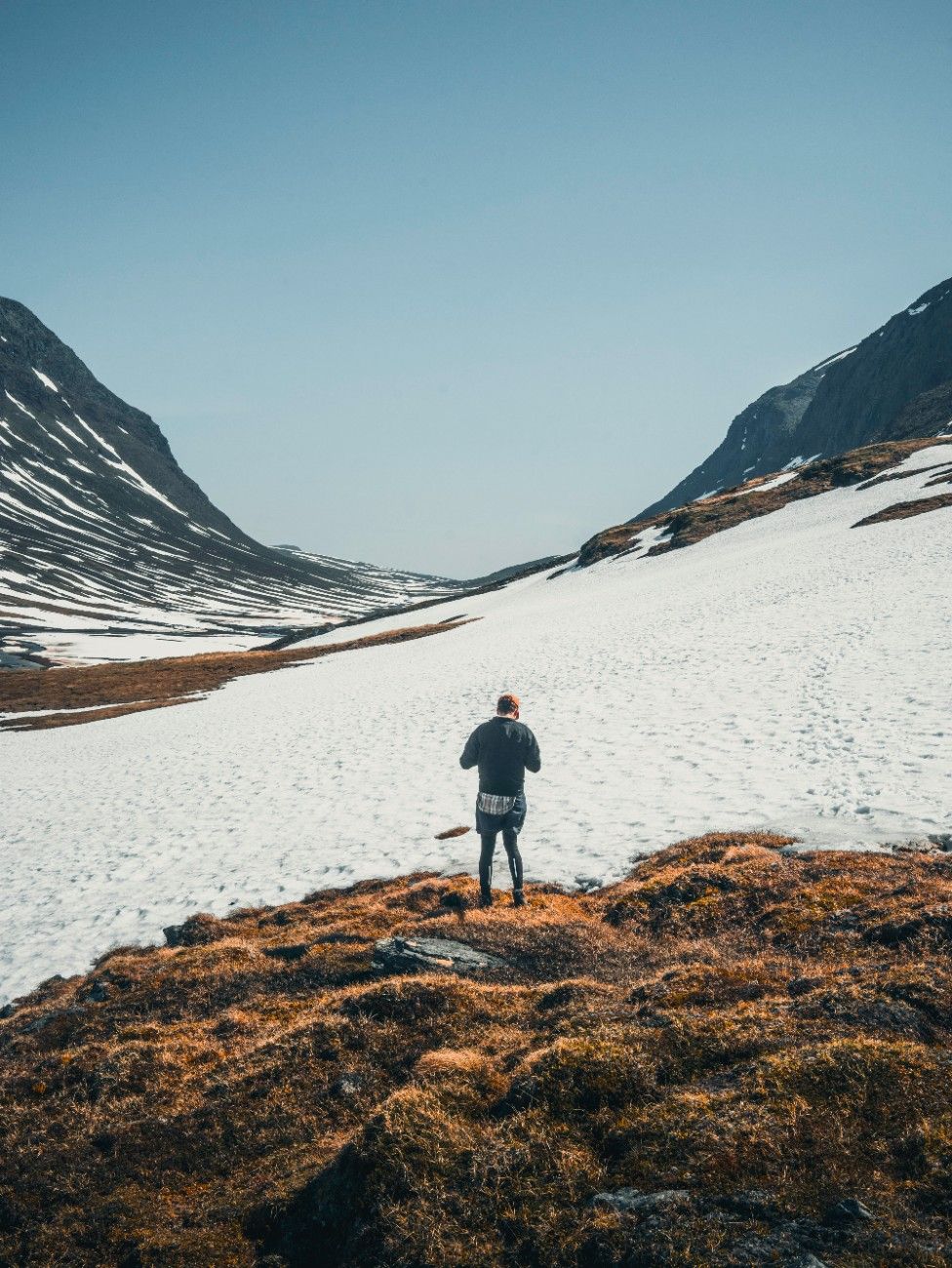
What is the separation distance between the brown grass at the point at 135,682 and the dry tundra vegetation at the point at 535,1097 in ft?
147

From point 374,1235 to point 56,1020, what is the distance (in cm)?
722

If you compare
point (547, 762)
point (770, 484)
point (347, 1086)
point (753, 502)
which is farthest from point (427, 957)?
point (770, 484)

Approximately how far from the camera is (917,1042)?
594 centimetres

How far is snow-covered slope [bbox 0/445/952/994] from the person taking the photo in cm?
1446

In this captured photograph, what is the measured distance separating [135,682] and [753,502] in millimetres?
71326

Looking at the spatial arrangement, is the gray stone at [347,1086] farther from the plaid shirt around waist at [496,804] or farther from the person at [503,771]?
the plaid shirt around waist at [496,804]

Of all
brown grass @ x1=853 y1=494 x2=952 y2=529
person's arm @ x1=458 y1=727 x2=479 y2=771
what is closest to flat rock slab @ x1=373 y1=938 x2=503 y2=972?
person's arm @ x1=458 y1=727 x2=479 y2=771

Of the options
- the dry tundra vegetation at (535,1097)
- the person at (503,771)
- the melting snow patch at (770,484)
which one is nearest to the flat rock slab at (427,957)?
the dry tundra vegetation at (535,1097)

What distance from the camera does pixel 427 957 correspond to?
383 inches

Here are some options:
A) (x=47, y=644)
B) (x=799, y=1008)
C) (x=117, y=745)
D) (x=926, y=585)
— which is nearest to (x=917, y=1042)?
(x=799, y=1008)

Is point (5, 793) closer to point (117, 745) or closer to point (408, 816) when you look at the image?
point (117, 745)

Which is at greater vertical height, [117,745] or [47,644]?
[47,644]

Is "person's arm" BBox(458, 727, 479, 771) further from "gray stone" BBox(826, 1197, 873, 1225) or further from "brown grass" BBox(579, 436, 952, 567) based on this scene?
"brown grass" BBox(579, 436, 952, 567)

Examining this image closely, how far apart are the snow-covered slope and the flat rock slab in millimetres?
3754
